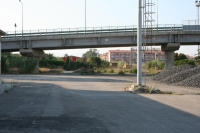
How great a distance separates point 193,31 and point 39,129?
46466mm

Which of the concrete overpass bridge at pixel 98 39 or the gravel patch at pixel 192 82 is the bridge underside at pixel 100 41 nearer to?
the concrete overpass bridge at pixel 98 39

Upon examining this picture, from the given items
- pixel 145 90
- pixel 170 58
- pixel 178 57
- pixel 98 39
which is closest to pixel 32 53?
pixel 98 39

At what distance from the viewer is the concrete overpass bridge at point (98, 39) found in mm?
50375

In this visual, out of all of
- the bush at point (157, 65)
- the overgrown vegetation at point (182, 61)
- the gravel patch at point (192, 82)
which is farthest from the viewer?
the bush at point (157, 65)

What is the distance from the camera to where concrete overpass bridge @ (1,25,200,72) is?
50.4 metres

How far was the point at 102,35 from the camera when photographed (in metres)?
51.4

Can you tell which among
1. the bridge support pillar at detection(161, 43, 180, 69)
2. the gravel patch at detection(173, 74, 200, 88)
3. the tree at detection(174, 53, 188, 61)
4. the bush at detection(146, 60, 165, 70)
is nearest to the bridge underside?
the bridge support pillar at detection(161, 43, 180, 69)

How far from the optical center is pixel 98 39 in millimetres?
51875

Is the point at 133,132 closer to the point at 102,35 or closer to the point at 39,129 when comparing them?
the point at 39,129

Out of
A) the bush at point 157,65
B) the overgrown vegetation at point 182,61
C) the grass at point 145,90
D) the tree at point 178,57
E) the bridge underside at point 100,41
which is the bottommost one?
the grass at point 145,90

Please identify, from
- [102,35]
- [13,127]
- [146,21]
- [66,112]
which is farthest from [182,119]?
[102,35]

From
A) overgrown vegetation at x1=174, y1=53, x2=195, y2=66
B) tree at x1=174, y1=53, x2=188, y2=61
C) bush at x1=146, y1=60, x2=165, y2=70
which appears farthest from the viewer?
tree at x1=174, y1=53, x2=188, y2=61

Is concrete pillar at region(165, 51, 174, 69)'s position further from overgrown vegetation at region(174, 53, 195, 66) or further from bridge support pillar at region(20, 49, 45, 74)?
bridge support pillar at region(20, 49, 45, 74)

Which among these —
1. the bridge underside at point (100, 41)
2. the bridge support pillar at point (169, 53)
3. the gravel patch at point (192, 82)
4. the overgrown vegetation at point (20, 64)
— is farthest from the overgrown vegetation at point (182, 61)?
the gravel patch at point (192, 82)
